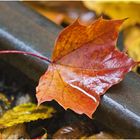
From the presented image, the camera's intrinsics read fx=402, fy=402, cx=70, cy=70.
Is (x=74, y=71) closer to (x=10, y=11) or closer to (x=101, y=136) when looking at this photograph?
(x=101, y=136)

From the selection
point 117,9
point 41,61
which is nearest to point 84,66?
point 41,61

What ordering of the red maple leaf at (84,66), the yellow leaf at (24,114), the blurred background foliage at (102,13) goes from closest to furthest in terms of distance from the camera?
the red maple leaf at (84,66) → the yellow leaf at (24,114) → the blurred background foliage at (102,13)

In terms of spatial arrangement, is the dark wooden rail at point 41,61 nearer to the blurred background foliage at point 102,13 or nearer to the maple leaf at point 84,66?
the maple leaf at point 84,66

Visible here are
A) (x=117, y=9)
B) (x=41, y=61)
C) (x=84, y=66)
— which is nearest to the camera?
(x=84, y=66)

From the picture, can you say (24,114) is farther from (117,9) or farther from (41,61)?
(117,9)

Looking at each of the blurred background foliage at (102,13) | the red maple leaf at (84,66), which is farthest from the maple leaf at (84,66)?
the blurred background foliage at (102,13)

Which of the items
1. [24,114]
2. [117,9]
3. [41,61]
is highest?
[117,9]
